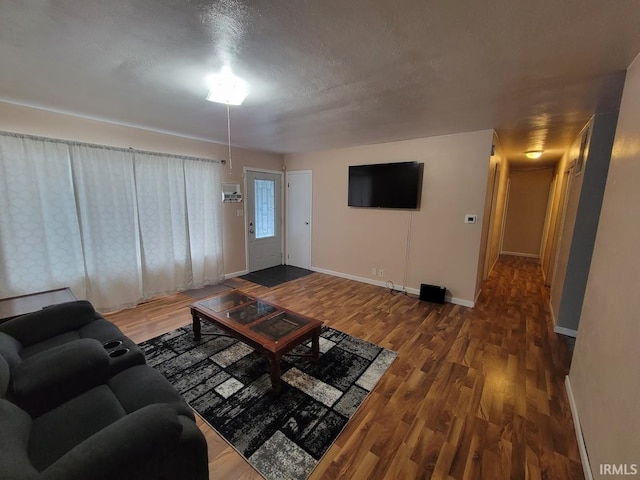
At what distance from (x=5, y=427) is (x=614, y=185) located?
342cm

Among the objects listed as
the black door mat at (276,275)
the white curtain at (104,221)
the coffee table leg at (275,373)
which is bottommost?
the black door mat at (276,275)

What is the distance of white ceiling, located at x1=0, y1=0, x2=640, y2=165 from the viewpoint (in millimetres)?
1244

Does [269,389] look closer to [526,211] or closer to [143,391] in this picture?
[143,391]

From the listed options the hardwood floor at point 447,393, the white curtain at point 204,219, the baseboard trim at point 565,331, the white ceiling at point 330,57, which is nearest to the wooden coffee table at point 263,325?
the hardwood floor at point 447,393

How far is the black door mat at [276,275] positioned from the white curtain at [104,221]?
0.81 metres

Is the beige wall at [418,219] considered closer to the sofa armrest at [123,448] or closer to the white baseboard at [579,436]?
the white baseboard at [579,436]

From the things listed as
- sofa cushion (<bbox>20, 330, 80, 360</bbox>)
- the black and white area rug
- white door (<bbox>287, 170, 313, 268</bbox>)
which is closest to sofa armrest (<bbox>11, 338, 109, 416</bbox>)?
sofa cushion (<bbox>20, 330, 80, 360</bbox>)

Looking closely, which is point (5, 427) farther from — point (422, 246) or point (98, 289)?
point (422, 246)

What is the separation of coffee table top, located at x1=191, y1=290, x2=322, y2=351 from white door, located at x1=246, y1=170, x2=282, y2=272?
231cm

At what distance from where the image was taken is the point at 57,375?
4.42 feet

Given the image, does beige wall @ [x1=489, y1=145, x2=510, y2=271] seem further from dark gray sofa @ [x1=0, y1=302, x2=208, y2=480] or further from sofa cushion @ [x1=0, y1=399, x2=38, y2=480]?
sofa cushion @ [x1=0, y1=399, x2=38, y2=480]

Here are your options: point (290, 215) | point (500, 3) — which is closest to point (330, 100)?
point (500, 3)

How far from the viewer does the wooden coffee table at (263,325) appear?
6.48 feet

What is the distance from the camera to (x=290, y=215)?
5.63m
